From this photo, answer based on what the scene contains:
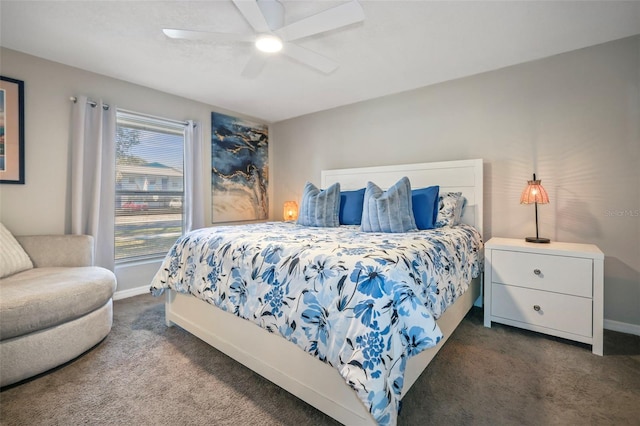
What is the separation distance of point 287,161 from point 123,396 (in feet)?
11.6

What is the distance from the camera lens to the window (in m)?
3.11

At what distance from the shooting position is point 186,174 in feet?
11.6

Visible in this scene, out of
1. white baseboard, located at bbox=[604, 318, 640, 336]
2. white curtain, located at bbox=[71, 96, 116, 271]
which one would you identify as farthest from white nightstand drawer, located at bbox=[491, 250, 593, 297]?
white curtain, located at bbox=[71, 96, 116, 271]

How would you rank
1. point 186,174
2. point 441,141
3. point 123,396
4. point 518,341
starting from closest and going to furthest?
point 123,396, point 518,341, point 441,141, point 186,174

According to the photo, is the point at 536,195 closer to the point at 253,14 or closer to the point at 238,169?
the point at 253,14

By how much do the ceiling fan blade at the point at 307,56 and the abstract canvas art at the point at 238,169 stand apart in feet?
7.02

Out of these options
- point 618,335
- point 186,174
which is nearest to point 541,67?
point 618,335

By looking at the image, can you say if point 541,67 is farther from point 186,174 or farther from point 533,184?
point 186,174

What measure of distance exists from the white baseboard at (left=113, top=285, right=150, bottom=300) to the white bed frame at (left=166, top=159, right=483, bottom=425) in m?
1.12

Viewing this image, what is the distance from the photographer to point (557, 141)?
8.12 ft

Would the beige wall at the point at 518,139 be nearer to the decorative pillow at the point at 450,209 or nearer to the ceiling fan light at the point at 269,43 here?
the decorative pillow at the point at 450,209

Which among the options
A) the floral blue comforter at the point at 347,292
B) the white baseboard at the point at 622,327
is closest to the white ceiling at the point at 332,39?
the floral blue comforter at the point at 347,292

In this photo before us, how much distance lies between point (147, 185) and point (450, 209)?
3307mm

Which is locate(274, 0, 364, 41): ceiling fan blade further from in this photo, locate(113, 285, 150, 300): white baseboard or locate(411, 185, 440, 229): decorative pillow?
locate(113, 285, 150, 300): white baseboard
